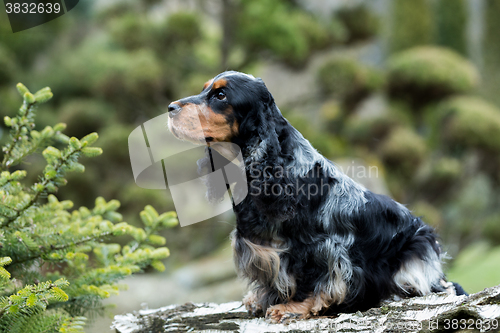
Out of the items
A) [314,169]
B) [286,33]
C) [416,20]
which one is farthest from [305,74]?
[314,169]

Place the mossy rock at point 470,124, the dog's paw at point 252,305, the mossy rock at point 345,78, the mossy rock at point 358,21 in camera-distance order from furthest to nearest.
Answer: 1. the mossy rock at point 358,21
2. the mossy rock at point 470,124
3. the mossy rock at point 345,78
4. the dog's paw at point 252,305

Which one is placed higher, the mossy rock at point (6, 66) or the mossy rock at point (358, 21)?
the mossy rock at point (358, 21)

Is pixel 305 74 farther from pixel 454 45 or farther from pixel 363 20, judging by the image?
pixel 454 45

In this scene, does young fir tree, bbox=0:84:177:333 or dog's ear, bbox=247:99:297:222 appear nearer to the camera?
young fir tree, bbox=0:84:177:333

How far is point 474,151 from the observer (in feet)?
37.6

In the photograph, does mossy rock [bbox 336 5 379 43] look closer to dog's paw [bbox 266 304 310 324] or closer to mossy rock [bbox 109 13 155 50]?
mossy rock [bbox 109 13 155 50]

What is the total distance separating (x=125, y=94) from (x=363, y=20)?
6.73 m

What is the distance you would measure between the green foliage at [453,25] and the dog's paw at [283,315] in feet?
47.3

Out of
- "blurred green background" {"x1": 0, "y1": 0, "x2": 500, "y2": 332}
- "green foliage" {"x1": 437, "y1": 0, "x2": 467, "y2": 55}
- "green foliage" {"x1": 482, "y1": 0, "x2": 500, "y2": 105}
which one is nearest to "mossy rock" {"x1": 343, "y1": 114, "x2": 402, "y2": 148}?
"blurred green background" {"x1": 0, "y1": 0, "x2": 500, "y2": 332}

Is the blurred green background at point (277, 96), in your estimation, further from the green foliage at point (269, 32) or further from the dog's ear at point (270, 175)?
the dog's ear at point (270, 175)

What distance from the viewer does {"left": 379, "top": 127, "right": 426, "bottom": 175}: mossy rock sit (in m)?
11.4

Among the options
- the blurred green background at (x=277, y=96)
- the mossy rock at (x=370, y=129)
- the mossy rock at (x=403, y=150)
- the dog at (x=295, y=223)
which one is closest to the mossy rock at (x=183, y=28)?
the blurred green background at (x=277, y=96)

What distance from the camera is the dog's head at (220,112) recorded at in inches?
121

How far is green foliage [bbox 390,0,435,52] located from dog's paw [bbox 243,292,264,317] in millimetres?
12770
